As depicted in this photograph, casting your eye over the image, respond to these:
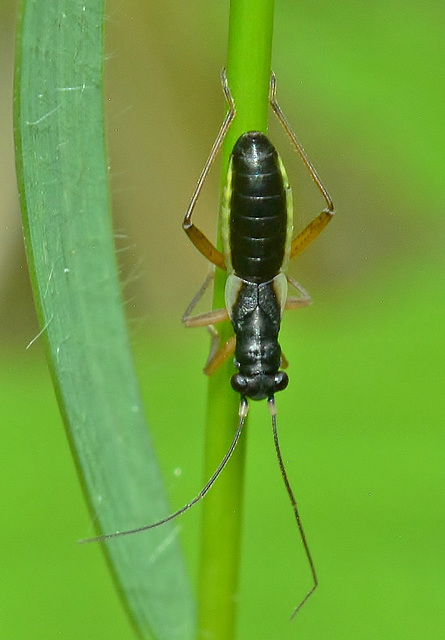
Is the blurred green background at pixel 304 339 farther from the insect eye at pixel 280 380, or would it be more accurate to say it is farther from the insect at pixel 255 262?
the insect eye at pixel 280 380

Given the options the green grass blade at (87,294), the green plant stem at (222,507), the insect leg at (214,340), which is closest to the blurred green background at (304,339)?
the insect leg at (214,340)

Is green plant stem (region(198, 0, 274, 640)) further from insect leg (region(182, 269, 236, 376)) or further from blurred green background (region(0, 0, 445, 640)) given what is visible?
blurred green background (region(0, 0, 445, 640))

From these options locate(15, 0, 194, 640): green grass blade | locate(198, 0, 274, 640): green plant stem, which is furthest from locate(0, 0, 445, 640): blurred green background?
locate(198, 0, 274, 640): green plant stem

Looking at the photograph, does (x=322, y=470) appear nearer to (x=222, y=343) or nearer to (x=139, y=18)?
(x=222, y=343)

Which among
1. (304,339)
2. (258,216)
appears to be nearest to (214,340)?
(258,216)

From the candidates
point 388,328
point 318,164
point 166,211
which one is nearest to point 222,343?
point 388,328

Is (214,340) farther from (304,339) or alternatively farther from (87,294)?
(304,339)
